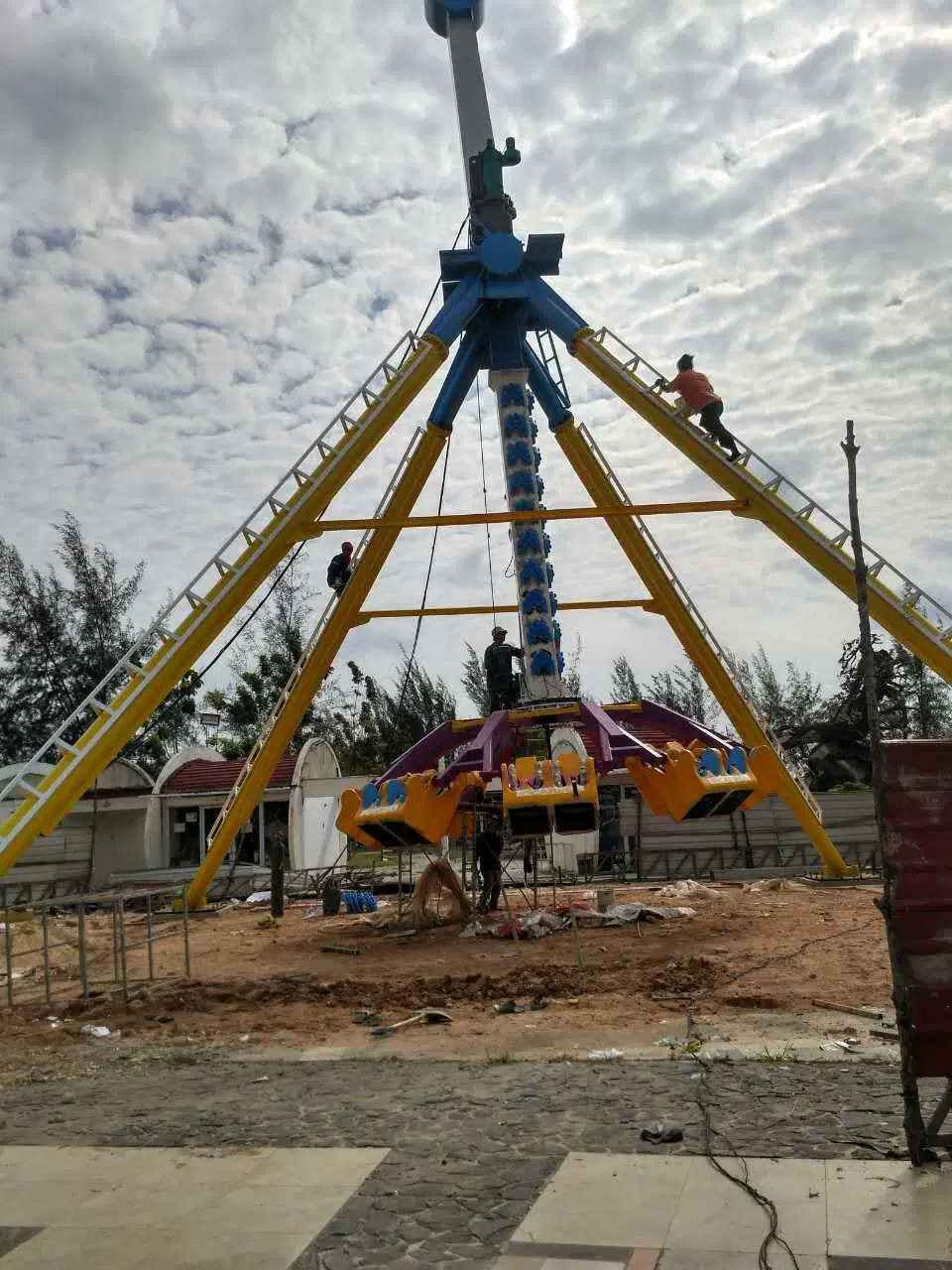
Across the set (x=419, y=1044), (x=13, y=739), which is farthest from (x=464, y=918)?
(x=13, y=739)

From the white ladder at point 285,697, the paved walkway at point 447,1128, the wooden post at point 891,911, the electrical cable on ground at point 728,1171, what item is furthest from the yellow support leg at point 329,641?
the wooden post at point 891,911

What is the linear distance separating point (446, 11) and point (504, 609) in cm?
1307

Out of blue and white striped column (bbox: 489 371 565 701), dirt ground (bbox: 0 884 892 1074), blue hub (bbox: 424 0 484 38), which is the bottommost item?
dirt ground (bbox: 0 884 892 1074)

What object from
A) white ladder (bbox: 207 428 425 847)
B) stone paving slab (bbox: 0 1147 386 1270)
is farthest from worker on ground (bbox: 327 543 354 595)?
stone paving slab (bbox: 0 1147 386 1270)

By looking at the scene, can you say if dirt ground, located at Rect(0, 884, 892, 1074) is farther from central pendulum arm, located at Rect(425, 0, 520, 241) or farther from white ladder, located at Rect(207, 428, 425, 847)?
central pendulum arm, located at Rect(425, 0, 520, 241)

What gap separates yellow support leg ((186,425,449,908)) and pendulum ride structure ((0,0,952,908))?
0.11 feet

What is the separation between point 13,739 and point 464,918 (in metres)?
32.5

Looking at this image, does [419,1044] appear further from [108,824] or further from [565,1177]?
[108,824]

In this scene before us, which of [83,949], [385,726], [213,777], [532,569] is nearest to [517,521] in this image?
[532,569]

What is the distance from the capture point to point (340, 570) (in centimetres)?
1916

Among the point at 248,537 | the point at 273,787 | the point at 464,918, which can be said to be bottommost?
the point at 464,918

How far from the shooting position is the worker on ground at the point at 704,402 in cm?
1739

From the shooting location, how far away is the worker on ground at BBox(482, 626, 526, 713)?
701 inches

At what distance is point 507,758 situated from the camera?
17750mm
